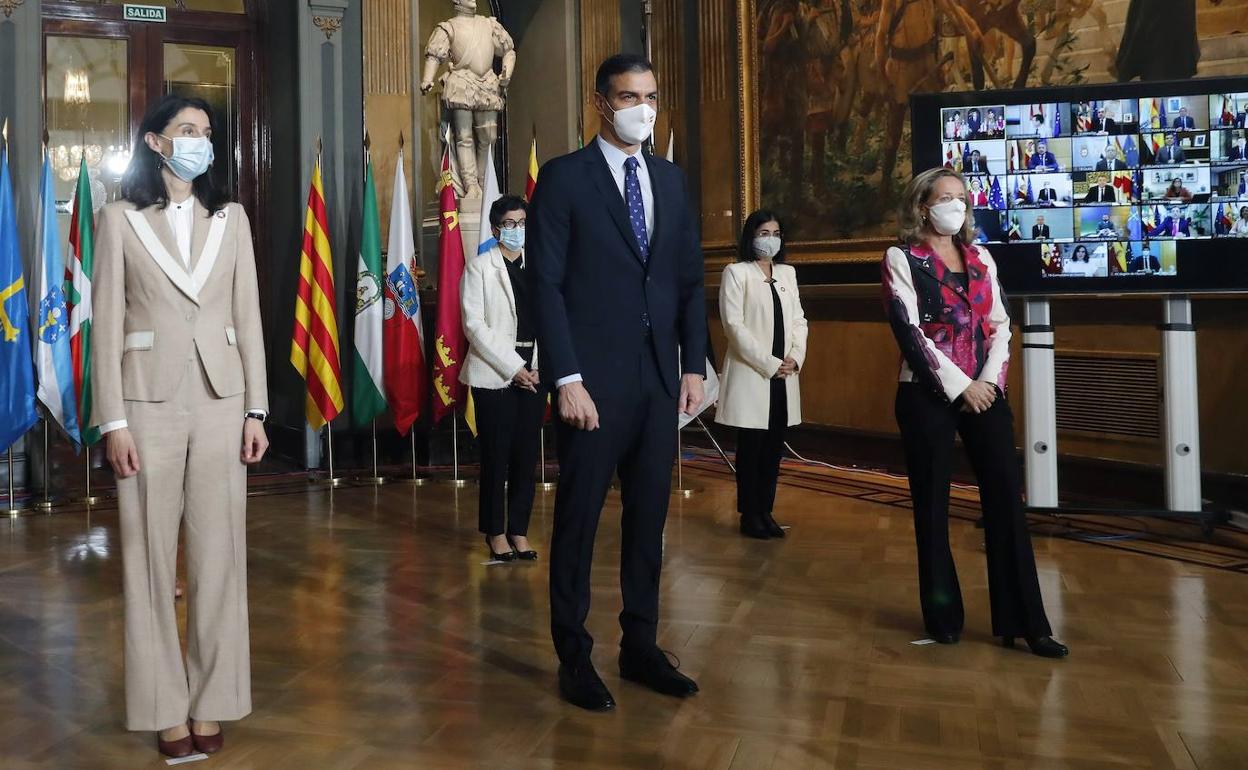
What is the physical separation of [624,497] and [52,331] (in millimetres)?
5067

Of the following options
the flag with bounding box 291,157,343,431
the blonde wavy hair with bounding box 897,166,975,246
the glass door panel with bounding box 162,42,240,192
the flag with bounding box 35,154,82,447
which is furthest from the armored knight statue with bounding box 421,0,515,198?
the blonde wavy hair with bounding box 897,166,975,246

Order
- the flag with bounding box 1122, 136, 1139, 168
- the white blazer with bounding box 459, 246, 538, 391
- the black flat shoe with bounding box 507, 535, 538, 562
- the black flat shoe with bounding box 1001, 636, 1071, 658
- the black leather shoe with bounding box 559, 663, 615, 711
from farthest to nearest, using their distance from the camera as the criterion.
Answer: the flag with bounding box 1122, 136, 1139, 168 < the black flat shoe with bounding box 507, 535, 538, 562 < the white blazer with bounding box 459, 246, 538, 391 < the black flat shoe with bounding box 1001, 636, 1071, 658 < the black leather shoe with bounding box 559, 663, 615, 711

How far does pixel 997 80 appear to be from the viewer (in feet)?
25.6

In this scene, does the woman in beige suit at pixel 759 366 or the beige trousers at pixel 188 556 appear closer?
the beige trousers at pixel 188 556

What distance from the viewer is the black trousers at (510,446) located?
5543 millimetres

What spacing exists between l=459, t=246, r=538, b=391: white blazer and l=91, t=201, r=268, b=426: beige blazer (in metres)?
2.30

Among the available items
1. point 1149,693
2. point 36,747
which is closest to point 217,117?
point 36,747

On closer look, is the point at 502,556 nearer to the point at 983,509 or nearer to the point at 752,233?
the point at 752,233

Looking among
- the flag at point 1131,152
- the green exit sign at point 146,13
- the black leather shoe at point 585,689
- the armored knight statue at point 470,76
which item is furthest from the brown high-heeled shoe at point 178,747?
the green exit sign at point 146,13

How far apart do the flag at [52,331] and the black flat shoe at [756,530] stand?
3.92 m

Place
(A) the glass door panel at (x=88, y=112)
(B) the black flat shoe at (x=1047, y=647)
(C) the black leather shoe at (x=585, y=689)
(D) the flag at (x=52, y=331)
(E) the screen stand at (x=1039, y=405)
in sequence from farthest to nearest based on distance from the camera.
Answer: (A) the glass door panel at (x=88, y=112), (D) the flag at (x=52, y=331), (E) the screen stand at (x=1039, y=405), (B) the black flat shoe at (x=1047, y=647), (C) the black leather shoe at (x=585, y=689)

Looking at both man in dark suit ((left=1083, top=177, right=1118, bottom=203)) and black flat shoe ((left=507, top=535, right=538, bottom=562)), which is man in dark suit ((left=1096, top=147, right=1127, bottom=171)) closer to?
man in dark suit ((left=1083, top=177, right=1118, bottom=203))

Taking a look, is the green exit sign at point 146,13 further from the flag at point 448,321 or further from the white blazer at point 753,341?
the white blazer at point 753,341

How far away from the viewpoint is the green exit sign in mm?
9391
